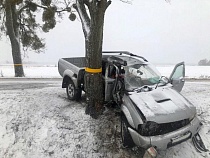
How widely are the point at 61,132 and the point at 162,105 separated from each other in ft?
8.51

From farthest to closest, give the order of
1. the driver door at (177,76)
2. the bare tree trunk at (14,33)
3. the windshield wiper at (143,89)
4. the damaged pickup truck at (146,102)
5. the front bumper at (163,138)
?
the bare tree trunk at (14,33) → the driver door at (177,76) → the windshield wiper at (143,89) → the damaged pickup truck at (146,102) → the front bumper at (163,138)

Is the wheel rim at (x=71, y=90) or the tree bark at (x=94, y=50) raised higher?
the tree bark at (x=94, y=50)

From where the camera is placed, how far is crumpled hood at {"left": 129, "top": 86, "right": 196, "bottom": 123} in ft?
17.3

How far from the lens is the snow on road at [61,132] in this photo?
19.4 ft

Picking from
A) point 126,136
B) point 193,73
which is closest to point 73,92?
point 126,136

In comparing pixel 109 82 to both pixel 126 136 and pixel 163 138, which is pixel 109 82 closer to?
pixel 126 136

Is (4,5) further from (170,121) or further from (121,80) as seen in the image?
(170,121)

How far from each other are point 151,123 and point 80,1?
13.3 feet

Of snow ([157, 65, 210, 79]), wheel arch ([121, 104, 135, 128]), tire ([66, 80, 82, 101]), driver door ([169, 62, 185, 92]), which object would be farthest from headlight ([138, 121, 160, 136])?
A: snow ([157, 65, 210, 79])

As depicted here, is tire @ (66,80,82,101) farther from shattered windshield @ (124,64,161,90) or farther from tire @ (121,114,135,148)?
tire @ (121,114,135,148)

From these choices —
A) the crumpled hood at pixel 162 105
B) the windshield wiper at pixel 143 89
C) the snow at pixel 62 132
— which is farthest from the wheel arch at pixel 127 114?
the snow at pixel 62 132

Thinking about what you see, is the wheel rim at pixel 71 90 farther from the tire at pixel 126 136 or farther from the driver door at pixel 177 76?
the driver door at pixel 177 76

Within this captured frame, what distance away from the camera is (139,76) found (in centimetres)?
661

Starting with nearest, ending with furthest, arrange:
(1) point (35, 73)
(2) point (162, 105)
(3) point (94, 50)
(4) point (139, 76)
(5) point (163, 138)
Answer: (5) point (163, 138)
(2) point (162, 105)
(4) point (139, 76)
(3) point (94, 50)
(1) point (35, 73)
